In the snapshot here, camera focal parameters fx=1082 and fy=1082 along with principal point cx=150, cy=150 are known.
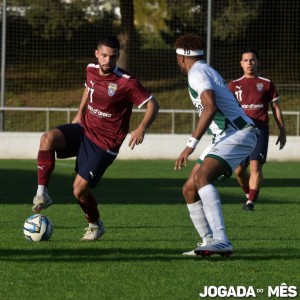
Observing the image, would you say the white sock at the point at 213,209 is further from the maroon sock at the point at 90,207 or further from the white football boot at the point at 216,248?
the maroon sock at the point at 90,207

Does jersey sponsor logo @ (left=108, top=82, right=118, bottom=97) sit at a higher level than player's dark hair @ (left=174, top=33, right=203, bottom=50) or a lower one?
lower

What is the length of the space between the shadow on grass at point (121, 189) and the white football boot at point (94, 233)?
5.03 metres

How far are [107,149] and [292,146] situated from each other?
17.7 meters

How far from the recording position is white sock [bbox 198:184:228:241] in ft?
29.5

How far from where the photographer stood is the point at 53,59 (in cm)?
3100

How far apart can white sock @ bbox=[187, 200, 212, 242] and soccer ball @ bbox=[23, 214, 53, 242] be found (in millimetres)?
1566

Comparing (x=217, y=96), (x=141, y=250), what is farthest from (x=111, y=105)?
(x=217, y=96)

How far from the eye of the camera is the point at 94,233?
10695 millimetres

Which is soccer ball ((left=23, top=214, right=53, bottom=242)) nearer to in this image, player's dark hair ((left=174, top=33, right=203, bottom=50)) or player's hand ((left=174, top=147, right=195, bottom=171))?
player's hand ((left=174, top=147, right=195, bottom=171))

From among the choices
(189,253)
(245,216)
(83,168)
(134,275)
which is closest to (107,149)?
(83,168)

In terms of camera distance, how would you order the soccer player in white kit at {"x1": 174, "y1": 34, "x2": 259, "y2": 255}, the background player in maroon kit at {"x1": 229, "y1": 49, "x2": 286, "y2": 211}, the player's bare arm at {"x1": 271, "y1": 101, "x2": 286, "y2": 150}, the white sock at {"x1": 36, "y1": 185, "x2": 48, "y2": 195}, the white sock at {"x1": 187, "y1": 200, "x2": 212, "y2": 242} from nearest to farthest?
1. the soccer player in white kit at {"x1": 174, "y1": 34, "x2": 259, "y2": 255}
2. the white sock at {"x1": 187, "y1": 200, "x2": 212, "y2": 242}
3. the white sock at {"x1": 36, "y1": 185, "x2": 48, "y2": 195}
4. the player's bare arm at {"x1": 271, "y1": 101, "x2": 286, "y2": 150}
5. the background player in maroon kit at {"x1": 229, "y1": 49, "x2": 286, "y2": 211}

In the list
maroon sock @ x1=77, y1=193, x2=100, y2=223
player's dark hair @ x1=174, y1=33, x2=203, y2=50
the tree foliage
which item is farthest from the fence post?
player's dark hair @ x1=174, y1=33, x2=203, y2=50

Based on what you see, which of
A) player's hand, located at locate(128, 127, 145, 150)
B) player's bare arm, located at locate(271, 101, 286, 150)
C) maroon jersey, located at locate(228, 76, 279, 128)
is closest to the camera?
player's hand, located at locate(128, 127, 145, 150)

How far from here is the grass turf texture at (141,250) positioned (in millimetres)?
7695
